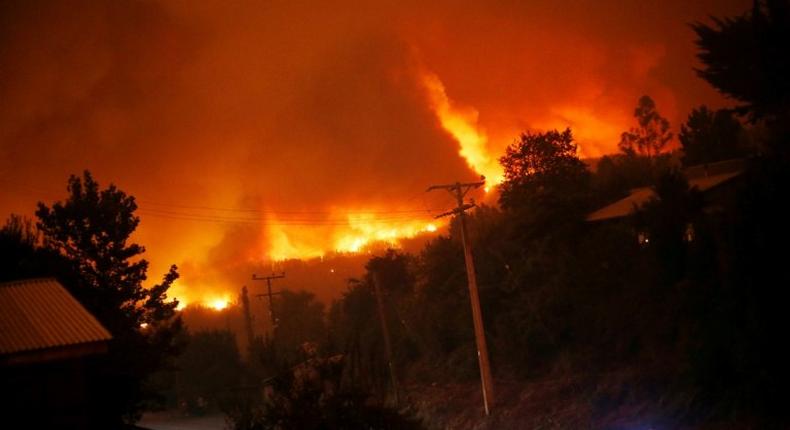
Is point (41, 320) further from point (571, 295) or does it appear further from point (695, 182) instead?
point (695, 182)

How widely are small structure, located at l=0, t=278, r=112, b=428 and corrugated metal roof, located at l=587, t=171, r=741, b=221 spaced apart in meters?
25.2

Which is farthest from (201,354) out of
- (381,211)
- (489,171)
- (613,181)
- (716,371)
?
(716,371)

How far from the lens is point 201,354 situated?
5225 centimetres

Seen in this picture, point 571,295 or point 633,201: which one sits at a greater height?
point 633,201

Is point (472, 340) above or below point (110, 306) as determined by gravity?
below

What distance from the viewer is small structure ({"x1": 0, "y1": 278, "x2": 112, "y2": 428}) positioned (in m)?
8.67

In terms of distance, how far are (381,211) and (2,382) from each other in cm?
6085

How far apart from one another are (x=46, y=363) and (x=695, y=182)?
31.1m

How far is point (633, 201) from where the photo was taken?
33031mm

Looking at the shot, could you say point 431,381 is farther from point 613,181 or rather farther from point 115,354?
point 115,354

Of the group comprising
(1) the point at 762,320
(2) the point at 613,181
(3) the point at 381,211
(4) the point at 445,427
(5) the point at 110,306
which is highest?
(3) the point at 381,211

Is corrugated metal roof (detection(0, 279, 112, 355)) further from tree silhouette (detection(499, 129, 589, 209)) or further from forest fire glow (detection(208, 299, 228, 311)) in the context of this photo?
forest fire glow (detection(208, 299, 228, 311))

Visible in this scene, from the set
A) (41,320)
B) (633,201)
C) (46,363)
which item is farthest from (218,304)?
(46,363)

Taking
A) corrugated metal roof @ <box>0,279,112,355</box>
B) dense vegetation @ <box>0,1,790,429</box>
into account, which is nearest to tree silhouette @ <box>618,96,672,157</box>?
dense vegetation @ <box>0,1,790,429</box>
